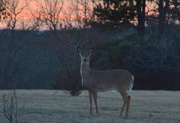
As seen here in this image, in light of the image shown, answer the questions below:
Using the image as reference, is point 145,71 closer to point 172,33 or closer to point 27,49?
point 172,33

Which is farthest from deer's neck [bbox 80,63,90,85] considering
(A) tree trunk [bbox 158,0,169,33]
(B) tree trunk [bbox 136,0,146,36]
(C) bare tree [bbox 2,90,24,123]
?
(A) tree trunk [bbox 158,0,169,33]

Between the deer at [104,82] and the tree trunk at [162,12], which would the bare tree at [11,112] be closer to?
the deer at [104,82]

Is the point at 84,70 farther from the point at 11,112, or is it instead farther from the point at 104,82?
the point at 11,112

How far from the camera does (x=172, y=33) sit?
44.4 m

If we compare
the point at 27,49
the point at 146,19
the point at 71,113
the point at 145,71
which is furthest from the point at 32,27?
the point at 71,113

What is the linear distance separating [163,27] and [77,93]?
24.5 meters

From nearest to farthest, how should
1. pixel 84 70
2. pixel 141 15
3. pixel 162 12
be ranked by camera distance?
1. pixel 84 70
2. pixel 141 15
3. pixel 162 12

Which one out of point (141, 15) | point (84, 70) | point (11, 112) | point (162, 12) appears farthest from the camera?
point (162, 12)

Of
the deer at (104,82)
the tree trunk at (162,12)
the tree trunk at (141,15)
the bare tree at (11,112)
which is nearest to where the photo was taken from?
the bare tree at (11,112)

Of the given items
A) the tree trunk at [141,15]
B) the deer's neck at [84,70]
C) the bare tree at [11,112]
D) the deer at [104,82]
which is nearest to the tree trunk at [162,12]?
the tree trunk at [141,15]

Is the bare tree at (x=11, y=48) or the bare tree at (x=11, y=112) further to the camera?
the bare tree at (x=11, y=48)

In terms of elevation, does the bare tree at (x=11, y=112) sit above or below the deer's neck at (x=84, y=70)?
below

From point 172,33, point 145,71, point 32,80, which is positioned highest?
point 172,33

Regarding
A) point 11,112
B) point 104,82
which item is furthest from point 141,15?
point 11,112
